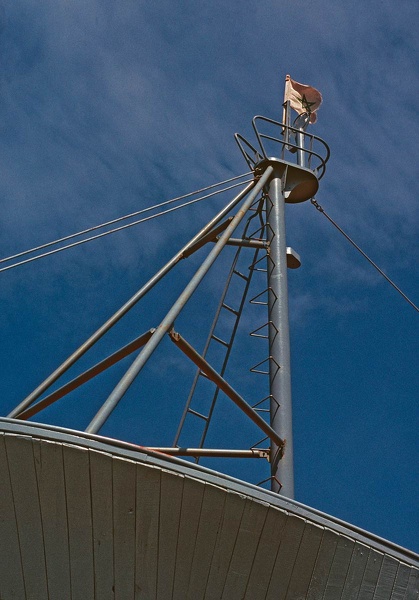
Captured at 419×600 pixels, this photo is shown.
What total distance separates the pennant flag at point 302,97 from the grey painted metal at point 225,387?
1000cm

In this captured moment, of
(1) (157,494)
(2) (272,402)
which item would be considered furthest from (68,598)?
(2) (272,402)

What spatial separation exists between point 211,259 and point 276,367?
2.22 m

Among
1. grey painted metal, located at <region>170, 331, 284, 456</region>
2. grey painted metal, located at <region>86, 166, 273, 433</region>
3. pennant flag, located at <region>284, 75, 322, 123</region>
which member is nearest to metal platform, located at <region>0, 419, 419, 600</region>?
grey painted metal, located at <region>86, 166, 273, 433</region>

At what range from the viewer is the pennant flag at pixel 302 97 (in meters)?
22.4

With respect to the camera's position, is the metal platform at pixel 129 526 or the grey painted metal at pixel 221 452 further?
the grey painted metal at pixel 221 452

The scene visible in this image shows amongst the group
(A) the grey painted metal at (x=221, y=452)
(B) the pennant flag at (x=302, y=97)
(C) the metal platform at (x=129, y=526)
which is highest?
(B) the pennant flag at (x=302, y=97)

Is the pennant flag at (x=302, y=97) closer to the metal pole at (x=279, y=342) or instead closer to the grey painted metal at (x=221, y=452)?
the metal pole at (x=279, y=342)

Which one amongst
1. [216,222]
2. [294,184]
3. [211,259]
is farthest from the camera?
[294,184]

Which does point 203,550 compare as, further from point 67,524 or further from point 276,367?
point 276,367

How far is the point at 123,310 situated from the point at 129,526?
6500 mm

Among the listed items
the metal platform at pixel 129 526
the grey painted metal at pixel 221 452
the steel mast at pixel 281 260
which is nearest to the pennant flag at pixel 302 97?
the steel mast at pixel 281 260

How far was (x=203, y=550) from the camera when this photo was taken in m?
10.3

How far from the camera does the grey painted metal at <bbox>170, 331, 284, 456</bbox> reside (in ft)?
44.7

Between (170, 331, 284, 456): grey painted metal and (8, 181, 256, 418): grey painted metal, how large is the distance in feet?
8.03
